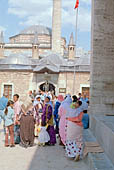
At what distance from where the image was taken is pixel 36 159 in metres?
5.57

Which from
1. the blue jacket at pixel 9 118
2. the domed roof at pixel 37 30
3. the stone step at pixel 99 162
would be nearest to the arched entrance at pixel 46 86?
the blue jacket at pixel 9 118

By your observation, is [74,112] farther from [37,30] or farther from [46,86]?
[37,30]

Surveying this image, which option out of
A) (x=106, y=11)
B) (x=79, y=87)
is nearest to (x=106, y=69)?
(x=106, y=11)

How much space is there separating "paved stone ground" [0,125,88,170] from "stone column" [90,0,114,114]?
7.70 feet

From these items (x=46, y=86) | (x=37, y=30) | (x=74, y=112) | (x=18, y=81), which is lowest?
(x=74, y=112)

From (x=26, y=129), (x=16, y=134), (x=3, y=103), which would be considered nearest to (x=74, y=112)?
(x=26, y=129)

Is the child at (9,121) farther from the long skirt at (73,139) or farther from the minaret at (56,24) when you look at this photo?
the minaret at (56,24)

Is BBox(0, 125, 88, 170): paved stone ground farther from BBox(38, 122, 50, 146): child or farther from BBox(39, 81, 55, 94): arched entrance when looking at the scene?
BBox(39, 81, 55, 94): arched entrance

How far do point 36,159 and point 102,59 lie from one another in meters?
4.20

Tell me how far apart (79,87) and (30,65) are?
5.16m

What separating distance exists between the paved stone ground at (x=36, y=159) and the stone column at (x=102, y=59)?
7.70ft

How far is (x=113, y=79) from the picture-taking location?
8242 millimetres

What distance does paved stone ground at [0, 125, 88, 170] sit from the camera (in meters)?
4.98

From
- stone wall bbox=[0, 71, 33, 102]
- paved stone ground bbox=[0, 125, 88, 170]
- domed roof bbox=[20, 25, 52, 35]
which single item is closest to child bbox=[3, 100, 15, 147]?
paved stone ground bbox=[0, 125, 88, 170]
